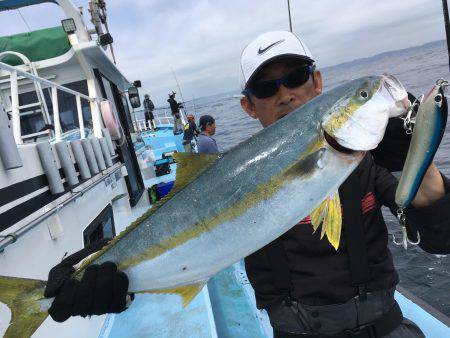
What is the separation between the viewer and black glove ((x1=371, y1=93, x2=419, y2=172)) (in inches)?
71.4

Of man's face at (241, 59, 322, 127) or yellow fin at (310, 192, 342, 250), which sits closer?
yellow fin at (310, 192, 342, 250)

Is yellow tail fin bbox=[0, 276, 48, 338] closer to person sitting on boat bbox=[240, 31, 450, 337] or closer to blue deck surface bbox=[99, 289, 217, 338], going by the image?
person sitting on boat bbox=[240, 31, 450, 337]

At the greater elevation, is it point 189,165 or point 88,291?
point 189,165

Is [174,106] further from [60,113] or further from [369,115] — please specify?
[369,115]

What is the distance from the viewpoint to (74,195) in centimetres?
438

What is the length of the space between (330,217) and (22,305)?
1.81 metres

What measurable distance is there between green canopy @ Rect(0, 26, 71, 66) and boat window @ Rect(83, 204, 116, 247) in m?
3.58

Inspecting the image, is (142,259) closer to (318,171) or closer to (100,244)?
(100,244)

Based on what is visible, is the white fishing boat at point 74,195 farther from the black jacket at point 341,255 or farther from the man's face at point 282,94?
the man's face at point 282,94

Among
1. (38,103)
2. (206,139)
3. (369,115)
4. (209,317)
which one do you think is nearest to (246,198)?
(369,115)

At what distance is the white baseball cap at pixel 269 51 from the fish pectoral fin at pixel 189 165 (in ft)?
2.09

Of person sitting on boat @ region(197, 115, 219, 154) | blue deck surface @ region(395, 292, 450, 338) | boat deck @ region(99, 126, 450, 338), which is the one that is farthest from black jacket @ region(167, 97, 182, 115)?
blue deck surface @ region(395, 292, 450, 338)

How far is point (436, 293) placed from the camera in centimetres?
595

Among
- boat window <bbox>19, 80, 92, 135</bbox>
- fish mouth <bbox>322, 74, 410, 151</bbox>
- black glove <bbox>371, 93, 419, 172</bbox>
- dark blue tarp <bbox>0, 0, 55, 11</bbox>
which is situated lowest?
black glove <bbox>371, 93, 419, 172</bbox>
